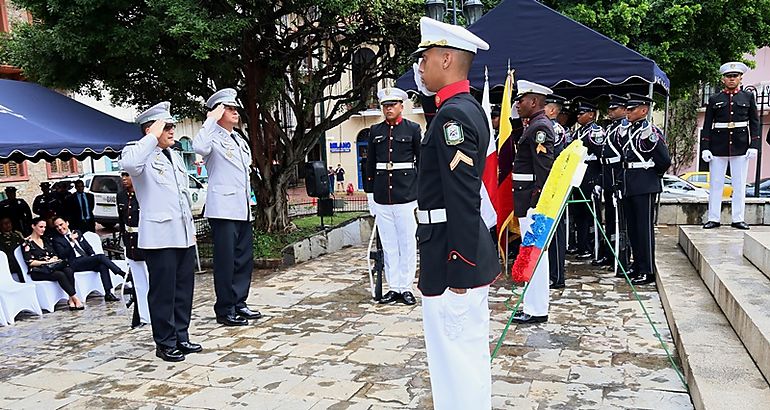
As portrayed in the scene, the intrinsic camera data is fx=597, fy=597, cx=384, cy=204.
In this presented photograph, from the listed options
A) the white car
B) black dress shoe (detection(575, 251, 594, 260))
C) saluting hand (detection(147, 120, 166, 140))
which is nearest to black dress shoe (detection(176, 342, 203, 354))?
saluting hand (detection(147, 120, 166, 140))

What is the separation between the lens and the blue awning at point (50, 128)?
285 inches

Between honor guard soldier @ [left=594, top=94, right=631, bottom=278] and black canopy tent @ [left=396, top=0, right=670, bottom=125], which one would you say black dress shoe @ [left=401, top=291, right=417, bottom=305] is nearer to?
honor guard soldier @ [left=594, top=94, right=631, bottom=278]

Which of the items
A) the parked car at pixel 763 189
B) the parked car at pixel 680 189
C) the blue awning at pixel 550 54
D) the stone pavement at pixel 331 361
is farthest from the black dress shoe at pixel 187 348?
the parked car at pixel 763 189

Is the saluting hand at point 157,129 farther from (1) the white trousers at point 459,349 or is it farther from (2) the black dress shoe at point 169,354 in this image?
(1) the white trousers at point 459,349

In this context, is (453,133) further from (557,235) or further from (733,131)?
(733,131)

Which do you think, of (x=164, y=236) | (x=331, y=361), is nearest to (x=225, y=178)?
(x=164, y=236)

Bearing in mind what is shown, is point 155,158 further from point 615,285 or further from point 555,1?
point 555,1

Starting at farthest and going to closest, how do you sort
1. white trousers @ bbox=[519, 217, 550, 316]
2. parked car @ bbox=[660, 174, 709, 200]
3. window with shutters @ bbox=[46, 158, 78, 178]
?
window with shutters @ bbox=[46, 158, 78, 178] < parked car @ bbox=[660, 174, 709, 200] < white trousers @ bbox=[519, 217, 550, 316]

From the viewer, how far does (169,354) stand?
484 centimetres

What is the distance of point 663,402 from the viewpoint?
3.62 metres

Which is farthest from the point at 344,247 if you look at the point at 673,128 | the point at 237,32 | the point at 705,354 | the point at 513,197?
the point at 673,128

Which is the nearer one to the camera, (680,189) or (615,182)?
(615,182)

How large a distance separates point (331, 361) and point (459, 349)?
1.96 meters

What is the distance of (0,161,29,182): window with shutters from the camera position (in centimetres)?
1948
